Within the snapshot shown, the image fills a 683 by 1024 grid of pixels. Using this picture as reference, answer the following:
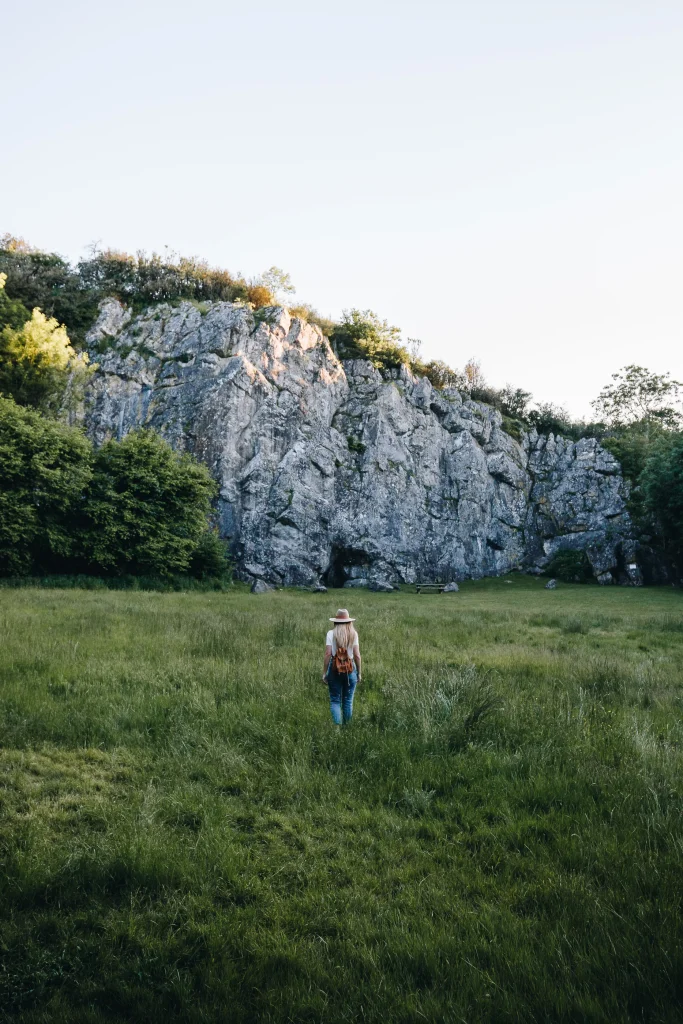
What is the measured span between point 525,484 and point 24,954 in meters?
55.2

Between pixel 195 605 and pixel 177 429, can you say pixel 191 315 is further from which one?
pixel 195 605

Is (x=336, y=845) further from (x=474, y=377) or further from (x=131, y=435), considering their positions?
(x=474, y=377)

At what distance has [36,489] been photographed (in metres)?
30.0

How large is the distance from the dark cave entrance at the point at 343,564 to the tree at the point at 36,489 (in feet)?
68.1

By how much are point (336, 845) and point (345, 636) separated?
3.78 meters

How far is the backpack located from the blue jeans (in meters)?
0.07

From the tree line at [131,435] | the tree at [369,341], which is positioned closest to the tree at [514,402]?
the tree line at [131,435]

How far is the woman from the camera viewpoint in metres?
8.40

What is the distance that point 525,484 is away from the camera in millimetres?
54500

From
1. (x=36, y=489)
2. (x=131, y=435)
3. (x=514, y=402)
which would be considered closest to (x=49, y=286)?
(x=131, y=435)

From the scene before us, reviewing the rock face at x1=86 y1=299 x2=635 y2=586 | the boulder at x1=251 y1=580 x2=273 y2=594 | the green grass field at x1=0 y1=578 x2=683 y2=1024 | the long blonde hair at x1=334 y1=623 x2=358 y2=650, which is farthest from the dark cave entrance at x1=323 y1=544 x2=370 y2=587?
the long blonde hair at x1=334 y1=623 x2=358 y2=650

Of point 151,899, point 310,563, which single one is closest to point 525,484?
point 310,563

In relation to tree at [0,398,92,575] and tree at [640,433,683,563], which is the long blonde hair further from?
tree at [640,433,683,563]

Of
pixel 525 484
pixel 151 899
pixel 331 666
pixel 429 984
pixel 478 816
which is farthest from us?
pixel 525 484
